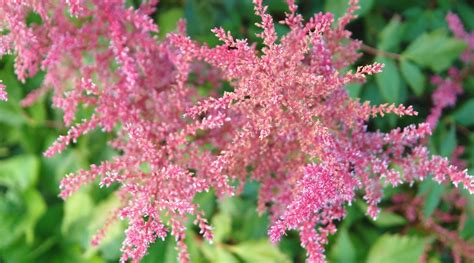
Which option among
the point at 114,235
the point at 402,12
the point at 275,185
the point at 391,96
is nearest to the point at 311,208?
the point at 275,185

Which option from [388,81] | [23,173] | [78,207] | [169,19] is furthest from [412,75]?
[23,173]

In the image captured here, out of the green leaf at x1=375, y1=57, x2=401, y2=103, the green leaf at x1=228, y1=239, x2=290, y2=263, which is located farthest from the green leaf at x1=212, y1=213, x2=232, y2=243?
the green leaf at x1=375, y1=57, x2=401, y2=103

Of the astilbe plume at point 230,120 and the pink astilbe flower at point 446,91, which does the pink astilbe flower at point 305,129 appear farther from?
the pink astilbe flower at point 446,91

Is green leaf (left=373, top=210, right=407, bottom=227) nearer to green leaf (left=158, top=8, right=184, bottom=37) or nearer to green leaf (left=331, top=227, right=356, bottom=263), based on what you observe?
green leaf (left=331, top=227, right=356, bottom=263)

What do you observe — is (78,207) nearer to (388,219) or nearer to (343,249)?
(343,249)

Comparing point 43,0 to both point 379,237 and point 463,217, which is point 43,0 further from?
point 463,217

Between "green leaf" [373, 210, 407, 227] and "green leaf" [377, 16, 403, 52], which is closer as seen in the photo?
"green leaf" [377, 16, 403, 52]

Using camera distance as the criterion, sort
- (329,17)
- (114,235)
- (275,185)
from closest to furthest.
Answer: (329,17), (275,185), (114,235)
